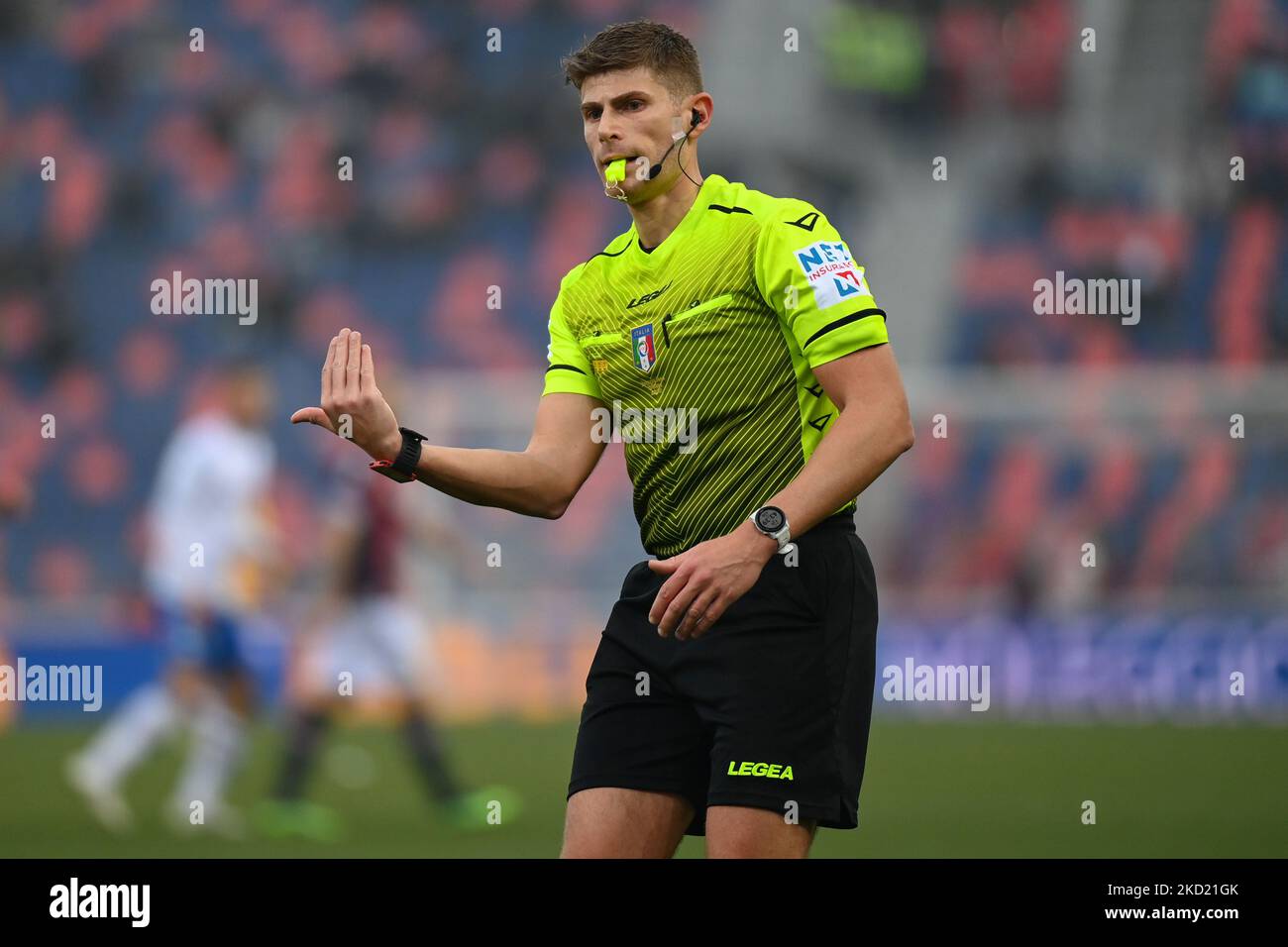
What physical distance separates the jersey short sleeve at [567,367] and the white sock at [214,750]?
5982 mm

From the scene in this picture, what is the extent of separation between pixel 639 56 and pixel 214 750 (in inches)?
265

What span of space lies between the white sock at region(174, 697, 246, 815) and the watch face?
6677 millimetres

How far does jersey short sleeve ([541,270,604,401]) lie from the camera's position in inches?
166

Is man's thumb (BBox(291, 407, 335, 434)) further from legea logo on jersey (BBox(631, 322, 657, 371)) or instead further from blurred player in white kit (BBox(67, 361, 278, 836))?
blurred player in white kit (BBox(67, 361, 278, 836))

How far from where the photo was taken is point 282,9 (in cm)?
2216

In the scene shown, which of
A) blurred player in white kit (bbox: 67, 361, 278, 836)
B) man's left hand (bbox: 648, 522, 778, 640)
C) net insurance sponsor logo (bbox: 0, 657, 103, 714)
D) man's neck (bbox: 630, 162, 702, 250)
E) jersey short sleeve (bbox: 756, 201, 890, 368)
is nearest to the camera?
man's left hand (bbox: 648, 522, 778, 640)

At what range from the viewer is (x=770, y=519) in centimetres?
353

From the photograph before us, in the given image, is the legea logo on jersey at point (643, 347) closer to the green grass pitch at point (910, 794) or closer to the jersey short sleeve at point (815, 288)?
the jersey short sleeve at point (815, 288)

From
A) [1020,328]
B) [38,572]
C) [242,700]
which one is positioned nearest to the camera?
[242,700]

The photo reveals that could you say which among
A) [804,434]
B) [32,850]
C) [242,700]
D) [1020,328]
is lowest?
[32,850]
